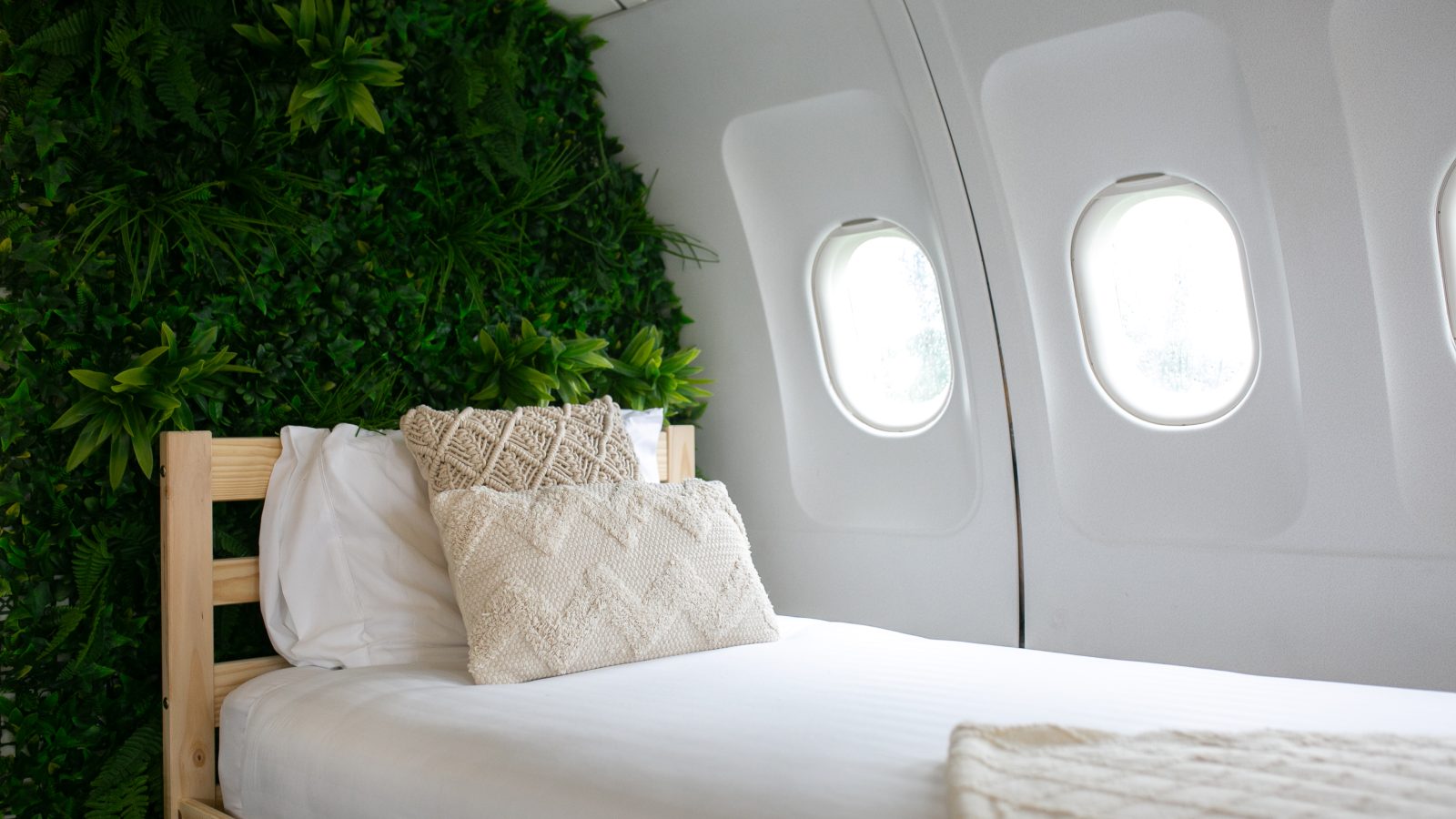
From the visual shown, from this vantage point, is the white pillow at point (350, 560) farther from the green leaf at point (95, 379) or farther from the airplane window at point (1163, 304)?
the airplane window at point (1163, 304)

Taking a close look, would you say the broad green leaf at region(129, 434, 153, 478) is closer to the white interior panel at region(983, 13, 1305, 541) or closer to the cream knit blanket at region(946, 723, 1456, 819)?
the cream knit blanket at region(946, 723, 1456, 819)

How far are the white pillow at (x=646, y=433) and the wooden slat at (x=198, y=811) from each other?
48.5 inches

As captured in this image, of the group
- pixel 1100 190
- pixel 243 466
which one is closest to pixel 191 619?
pixel 243 466

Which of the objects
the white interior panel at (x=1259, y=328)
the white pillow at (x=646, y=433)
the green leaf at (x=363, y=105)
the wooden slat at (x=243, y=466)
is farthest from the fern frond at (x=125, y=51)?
the white interior panel at (x=1259, y=328)

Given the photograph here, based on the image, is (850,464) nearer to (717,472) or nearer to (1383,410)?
(717,472)

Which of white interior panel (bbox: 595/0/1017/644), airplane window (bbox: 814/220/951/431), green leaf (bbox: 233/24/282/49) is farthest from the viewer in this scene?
airplane window (bbox: 814/220/951/431)

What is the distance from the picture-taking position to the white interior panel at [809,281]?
3141 millimetres

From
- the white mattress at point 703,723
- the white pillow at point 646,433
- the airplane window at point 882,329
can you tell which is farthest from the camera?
the airplane window at point 882,329

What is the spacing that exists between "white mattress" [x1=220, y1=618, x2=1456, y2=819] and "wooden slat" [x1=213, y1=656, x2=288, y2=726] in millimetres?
95

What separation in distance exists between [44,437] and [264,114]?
0.85 metres

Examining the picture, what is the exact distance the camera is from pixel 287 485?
2.48 metres

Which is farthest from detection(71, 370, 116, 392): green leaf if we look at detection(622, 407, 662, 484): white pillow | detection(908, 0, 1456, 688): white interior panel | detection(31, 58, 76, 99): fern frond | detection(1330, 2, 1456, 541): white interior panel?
detection(1330, 2, 1456, 541): white interior panel

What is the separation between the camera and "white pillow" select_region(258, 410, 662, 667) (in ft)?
7.88

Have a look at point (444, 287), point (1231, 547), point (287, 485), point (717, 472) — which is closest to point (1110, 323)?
point (1231, 547)
